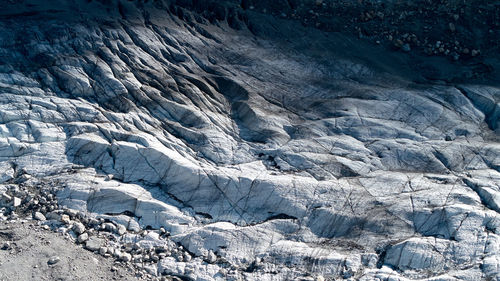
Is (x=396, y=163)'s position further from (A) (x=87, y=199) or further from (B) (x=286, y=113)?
(A) (x=87, y=199)

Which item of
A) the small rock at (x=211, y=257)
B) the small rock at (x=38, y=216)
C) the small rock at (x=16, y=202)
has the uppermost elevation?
the small rock at (x=16, y=202)

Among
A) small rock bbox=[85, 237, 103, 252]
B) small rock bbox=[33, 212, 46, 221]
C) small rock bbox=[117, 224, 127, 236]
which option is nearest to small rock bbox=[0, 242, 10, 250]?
small rock bbox=[33, 212, 46, 221]

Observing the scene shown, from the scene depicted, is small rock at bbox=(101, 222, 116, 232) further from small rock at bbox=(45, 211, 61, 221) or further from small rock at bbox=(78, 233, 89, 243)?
small rock at bbox=(45, 211, 61, 221)

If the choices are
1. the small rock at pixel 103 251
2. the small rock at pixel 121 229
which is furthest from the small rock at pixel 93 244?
the small rock at pixel 121 229

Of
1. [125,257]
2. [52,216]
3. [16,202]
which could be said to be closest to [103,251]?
[125,257]

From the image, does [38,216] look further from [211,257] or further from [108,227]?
[211,257]

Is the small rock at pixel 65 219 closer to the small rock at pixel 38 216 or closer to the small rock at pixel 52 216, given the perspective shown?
the small rock at pixel 52 216

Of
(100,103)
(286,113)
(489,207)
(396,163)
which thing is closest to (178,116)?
(100,103)

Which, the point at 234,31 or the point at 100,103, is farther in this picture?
the point at 234,31
